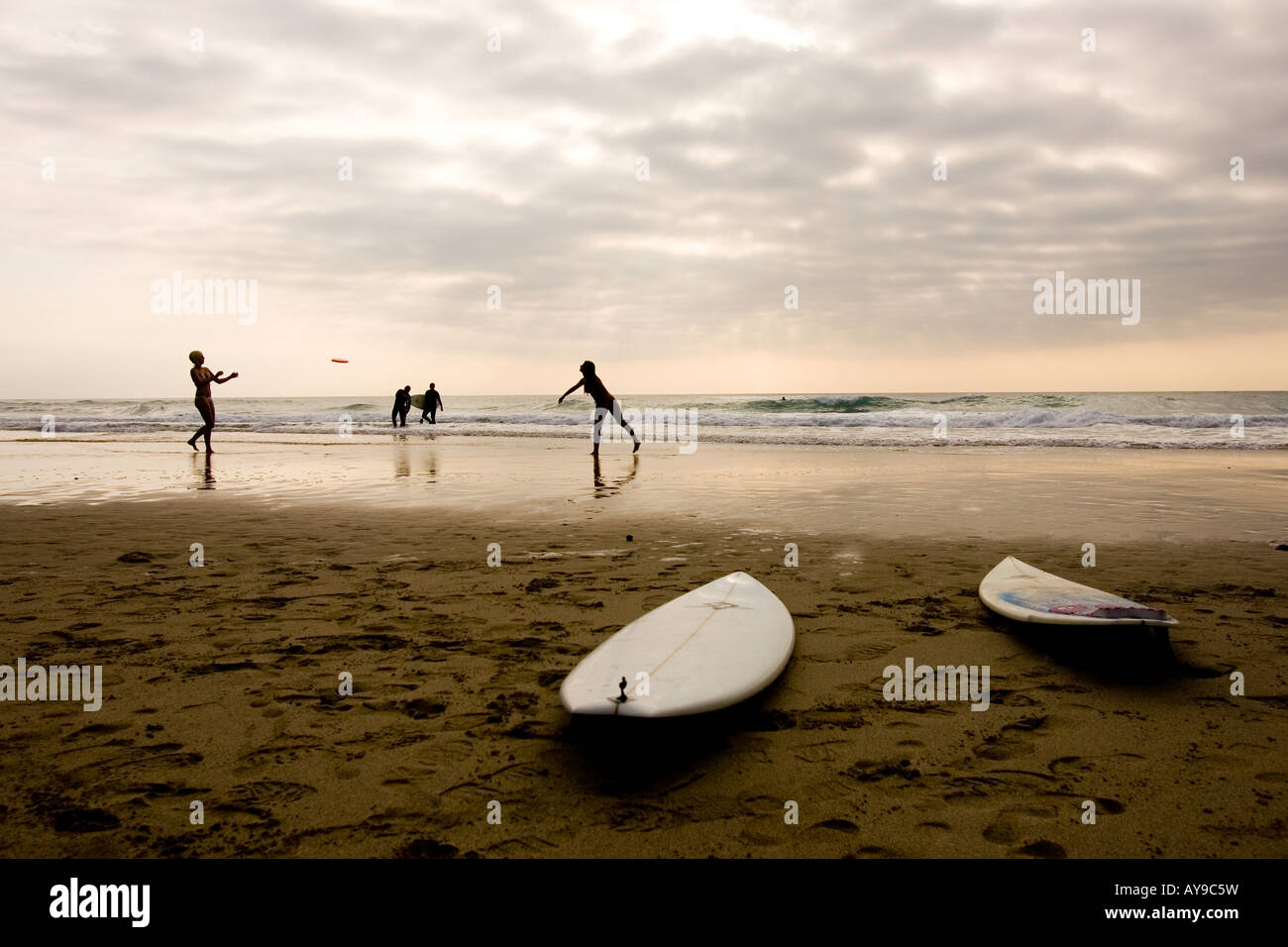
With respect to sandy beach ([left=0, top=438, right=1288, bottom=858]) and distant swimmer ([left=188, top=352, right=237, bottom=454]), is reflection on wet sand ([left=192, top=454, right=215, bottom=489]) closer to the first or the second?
distant swimmer ([left=188, top=352, right=237, bottom=454])

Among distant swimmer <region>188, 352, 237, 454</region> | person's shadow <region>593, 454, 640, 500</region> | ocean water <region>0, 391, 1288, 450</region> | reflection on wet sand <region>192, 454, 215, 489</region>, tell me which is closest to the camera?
person's shadow <region>593, 454, 640, 500</region>

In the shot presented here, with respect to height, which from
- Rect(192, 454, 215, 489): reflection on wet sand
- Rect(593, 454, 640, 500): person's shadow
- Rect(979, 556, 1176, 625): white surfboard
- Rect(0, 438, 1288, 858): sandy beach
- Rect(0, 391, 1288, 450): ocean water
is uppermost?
Rect(0, 391, 1288, 450): ocean water

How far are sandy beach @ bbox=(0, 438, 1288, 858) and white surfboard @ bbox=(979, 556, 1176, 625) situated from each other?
9 cm

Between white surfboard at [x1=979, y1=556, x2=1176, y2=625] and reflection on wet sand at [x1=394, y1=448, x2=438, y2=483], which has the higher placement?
reflection on wet sand at [x1=394, y1=448, x2=438, y2=483]

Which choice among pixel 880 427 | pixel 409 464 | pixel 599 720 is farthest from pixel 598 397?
pixel 880 427

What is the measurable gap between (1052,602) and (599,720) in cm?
242

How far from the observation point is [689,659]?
8.93ft

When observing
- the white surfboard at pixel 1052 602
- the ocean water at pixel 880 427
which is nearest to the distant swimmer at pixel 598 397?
the ocean water at pixel 880 427

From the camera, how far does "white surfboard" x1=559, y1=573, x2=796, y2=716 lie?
228 centimetres

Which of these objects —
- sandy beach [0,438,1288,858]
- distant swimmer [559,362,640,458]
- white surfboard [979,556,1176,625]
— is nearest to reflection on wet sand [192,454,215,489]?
sandy beach [0,438,1288,858]

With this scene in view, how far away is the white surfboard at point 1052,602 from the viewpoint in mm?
2961
